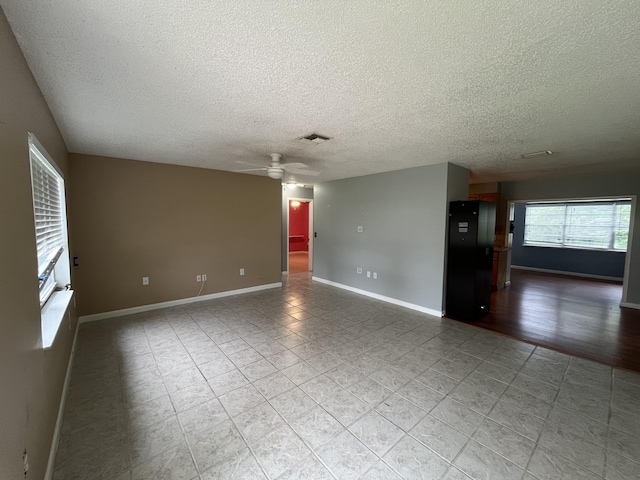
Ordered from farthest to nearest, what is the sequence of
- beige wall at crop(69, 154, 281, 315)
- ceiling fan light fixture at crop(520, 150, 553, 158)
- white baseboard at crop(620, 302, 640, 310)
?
white baseboard at crop(620, 302, 640, 310) < beige wall at crop(69, 154, 281, 315) < ceiling fan light fixture at crop(520, 150, 553, 158)

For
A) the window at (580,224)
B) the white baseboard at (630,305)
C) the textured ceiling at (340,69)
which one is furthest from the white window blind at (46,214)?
the window at (580,224)

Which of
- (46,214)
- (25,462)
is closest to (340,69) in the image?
(25,462)

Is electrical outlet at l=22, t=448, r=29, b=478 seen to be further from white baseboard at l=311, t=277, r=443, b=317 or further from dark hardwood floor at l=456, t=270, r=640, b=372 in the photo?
dark hardwood floor at l=456, t=270, r=640, b=372

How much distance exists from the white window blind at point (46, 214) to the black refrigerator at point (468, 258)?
454cm

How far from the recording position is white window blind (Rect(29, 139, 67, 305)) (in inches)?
75.8

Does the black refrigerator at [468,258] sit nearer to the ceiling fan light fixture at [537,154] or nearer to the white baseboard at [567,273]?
the ceiling fan light fixture at [537,154]

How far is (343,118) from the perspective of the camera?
2283 millimetres

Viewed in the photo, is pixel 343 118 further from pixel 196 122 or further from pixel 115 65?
pixel 115 65

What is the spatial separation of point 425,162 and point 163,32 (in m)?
3.60

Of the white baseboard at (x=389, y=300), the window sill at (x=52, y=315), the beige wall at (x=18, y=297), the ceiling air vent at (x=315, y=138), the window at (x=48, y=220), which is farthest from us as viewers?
the white baseboard at (x=389, y=300)

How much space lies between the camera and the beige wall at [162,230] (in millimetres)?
3684

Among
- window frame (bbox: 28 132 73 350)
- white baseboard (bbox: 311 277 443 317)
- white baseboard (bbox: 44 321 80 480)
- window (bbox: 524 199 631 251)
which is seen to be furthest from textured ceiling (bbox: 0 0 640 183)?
window (bbox: 524 199 631 251)

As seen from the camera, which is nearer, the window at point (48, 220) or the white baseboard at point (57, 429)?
the white baseboard at point (57, 429)

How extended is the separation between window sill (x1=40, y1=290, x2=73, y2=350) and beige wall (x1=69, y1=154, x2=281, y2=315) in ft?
3.88
